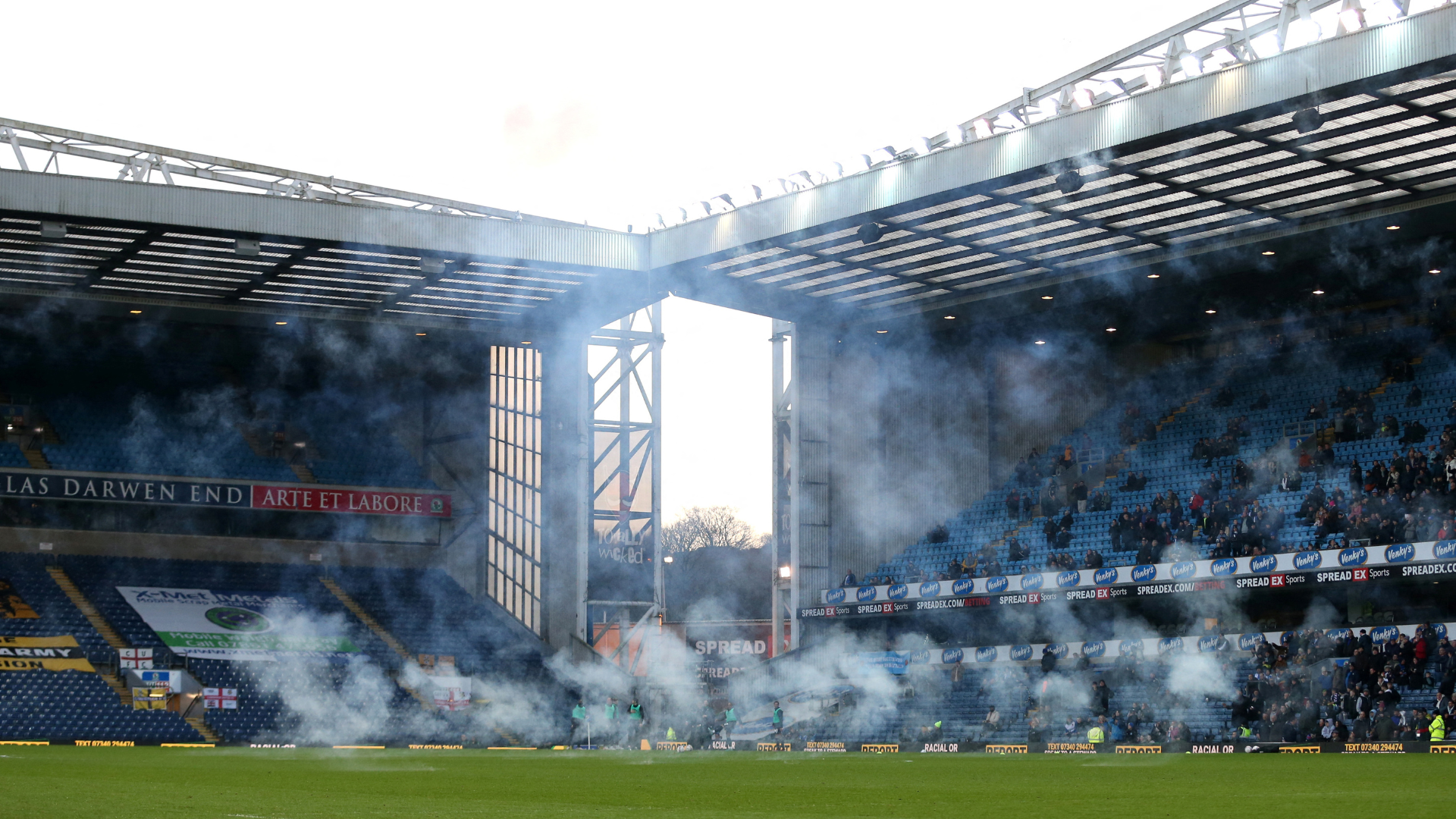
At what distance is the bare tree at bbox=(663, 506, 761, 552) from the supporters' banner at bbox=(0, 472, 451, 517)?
36.9m

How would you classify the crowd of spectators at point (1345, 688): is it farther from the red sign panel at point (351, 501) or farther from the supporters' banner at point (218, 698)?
the red sign panel at point (351, 501)

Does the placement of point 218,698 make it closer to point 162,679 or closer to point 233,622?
point 162,679

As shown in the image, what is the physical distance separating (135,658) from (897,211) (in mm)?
20185

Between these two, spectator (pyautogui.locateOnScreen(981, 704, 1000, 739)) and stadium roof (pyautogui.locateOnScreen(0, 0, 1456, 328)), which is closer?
stadium roof (pyautogui.locateOnScreen(0, 0, 1456, 328))

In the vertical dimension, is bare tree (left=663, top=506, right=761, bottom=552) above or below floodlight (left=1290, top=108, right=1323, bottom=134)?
below

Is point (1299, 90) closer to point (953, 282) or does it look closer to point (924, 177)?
point (924, 177)

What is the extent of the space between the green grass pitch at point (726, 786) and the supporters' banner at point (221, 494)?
15.2 metres

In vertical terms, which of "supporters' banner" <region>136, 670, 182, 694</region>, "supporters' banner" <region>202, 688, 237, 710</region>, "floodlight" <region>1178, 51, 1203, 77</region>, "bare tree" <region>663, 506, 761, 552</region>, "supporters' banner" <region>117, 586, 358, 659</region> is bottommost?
"supporters' banner" <region>202, 688, 237, 710</region>

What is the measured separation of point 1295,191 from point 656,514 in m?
18.2

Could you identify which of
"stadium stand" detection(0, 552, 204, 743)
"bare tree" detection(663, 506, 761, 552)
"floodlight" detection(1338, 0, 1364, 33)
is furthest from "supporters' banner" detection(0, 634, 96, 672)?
"bare tree" detection(663, 506, 761, 552)

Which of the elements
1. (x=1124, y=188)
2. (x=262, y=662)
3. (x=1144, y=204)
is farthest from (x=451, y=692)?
(x=1124, y=188)

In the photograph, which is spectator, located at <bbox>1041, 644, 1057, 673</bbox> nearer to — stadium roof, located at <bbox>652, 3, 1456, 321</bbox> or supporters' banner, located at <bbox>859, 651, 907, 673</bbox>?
supporters' banner, located at <bbox>859, 651, 907, 673</bbox>

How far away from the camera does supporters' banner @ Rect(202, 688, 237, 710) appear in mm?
34281

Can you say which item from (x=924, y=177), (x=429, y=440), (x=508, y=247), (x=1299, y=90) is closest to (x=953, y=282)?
(x=924, y=177)
